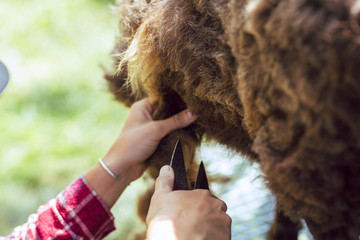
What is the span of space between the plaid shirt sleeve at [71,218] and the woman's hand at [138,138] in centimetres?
11

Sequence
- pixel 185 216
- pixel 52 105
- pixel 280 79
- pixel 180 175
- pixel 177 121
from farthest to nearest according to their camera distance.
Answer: pixel 52 105, pixel 177 121, pixel 180 175, pixel 185 216, pixel 280 79

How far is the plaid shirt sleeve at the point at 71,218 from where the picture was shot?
3.26 feet

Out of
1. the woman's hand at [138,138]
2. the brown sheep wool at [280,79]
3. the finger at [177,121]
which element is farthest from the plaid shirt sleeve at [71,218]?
the brown sheep wool at [280,79]

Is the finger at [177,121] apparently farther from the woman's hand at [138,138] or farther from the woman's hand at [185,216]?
the woman's hand at [185,216]

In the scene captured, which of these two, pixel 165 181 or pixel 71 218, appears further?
pixel 71 218

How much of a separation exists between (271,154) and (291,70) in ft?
0.50

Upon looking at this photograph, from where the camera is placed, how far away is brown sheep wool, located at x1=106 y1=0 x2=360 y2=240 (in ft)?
1.58

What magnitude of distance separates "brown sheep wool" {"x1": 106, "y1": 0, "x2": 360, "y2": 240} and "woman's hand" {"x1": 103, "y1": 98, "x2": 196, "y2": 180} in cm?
14

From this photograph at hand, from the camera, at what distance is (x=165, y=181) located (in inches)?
30.2

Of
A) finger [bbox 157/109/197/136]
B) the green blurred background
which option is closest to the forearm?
finger [bbox 157/109/197/136]

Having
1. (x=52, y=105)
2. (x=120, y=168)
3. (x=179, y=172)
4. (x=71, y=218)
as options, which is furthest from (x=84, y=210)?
(x=52, y=105)

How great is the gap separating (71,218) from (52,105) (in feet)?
3.37

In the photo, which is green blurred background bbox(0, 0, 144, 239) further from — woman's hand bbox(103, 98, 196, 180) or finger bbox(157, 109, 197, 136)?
finger bbox(157, 109, 197, 136)

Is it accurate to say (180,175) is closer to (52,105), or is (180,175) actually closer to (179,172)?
(179,172)
